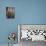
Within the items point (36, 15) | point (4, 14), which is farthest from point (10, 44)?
point (36, 15)

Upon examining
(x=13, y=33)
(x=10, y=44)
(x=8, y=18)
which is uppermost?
(x=8, y=18)

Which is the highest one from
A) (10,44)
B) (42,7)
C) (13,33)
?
(42,7)

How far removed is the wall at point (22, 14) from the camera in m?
4.05

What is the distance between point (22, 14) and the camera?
4.09 m

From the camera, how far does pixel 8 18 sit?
407 centimetres

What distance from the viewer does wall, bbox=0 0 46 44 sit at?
4.05 m

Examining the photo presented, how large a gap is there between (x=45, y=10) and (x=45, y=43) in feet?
3.42

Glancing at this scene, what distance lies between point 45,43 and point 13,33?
1009 millimetres

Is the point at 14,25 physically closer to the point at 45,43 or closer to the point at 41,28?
the point at 41,28

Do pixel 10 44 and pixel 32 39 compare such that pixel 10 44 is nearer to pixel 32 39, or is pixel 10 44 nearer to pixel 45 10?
pixel 32 39

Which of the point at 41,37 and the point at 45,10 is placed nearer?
the point at 41,37

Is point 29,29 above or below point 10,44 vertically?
above

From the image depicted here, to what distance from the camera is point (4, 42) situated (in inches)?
159

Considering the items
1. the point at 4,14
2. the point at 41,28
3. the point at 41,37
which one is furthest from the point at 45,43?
the point at 4,14
